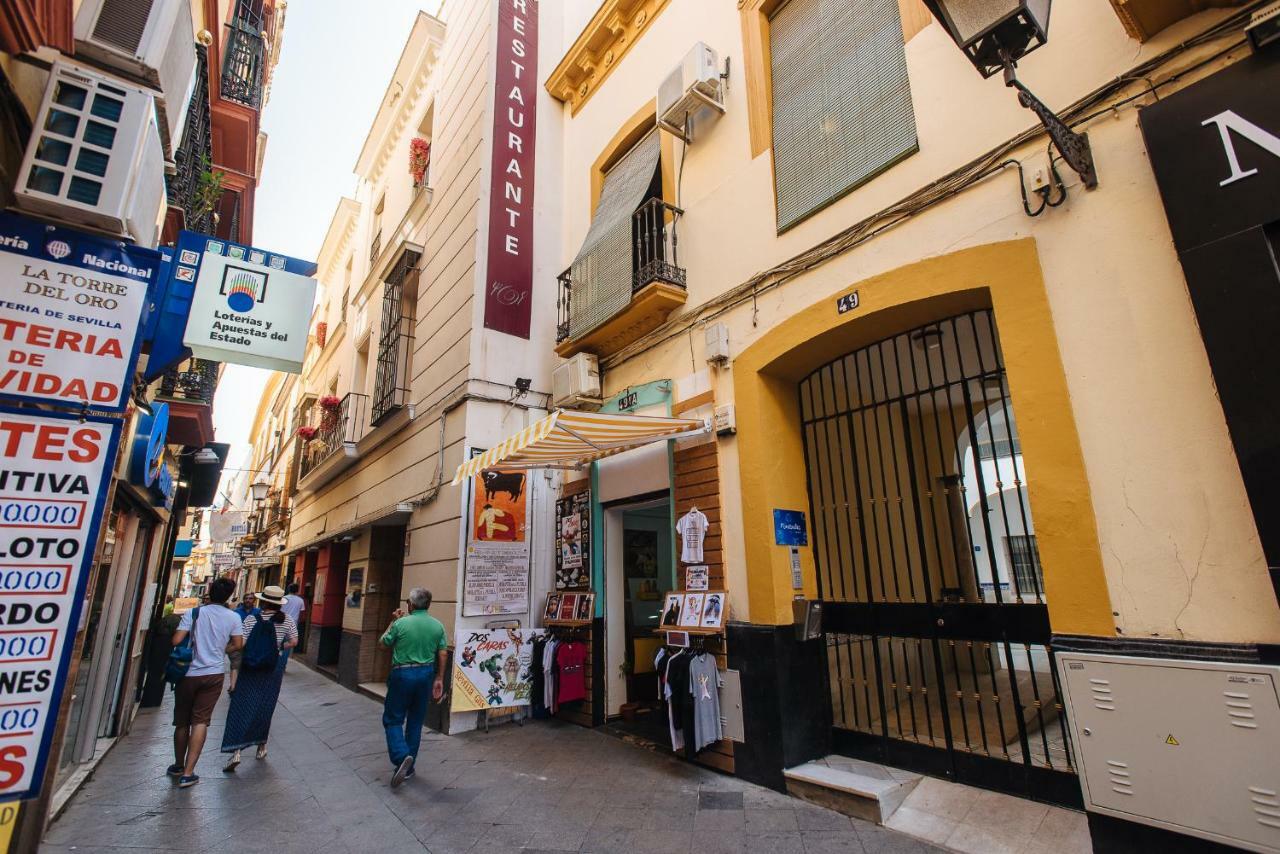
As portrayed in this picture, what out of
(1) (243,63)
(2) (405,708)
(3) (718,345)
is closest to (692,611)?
(3) (718,345)

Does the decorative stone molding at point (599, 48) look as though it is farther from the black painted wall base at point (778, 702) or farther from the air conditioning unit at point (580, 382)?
the black painted wall base at point (778, 702)

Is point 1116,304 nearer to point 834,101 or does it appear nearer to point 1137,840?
point 1137,840

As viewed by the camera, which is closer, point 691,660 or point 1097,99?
point 1097,99

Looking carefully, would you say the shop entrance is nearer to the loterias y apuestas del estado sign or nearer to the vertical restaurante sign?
the vertical restaurante sign

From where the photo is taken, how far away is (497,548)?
747 cm

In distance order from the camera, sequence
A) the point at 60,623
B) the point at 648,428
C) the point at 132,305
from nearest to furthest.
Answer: the point at 60,623 → the point at 132,305 → the point at 648,428

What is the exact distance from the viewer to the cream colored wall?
2977 millimetres

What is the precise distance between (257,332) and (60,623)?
95.2 inches

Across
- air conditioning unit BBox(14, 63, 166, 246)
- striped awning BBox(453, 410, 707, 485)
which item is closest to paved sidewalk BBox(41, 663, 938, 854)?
striped awning BBox(453, 410, 707, 485)

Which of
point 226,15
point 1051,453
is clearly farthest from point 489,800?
point 226,15

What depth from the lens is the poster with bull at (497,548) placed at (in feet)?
23.6

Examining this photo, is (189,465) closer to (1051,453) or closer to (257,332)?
(257,332)

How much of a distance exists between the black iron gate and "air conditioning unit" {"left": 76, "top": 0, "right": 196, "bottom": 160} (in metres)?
5.49

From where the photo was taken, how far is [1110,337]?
343 cm
